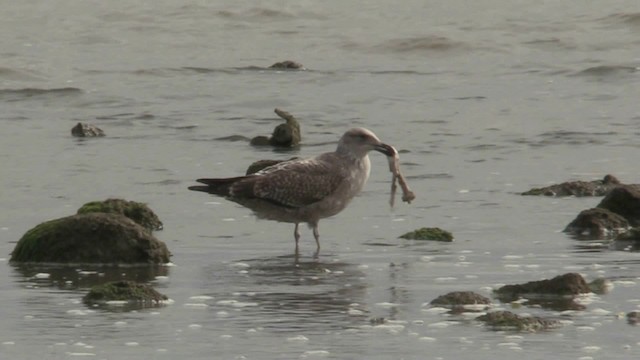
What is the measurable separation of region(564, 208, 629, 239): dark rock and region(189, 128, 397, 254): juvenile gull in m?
2.03

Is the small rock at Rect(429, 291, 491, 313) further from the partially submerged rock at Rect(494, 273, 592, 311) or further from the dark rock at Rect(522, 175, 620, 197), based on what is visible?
the dark rock at Rect(522, 175, 620, 197)

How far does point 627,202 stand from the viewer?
646 inches


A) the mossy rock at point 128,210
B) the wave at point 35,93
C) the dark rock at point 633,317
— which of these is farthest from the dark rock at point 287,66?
the dark rock at point 633,317

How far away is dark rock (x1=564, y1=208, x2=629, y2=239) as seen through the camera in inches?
627

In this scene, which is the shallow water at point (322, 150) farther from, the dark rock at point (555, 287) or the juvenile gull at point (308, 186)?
the juvenile gull at point (308, 186)

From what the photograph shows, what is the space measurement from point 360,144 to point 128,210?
2505 millimetres

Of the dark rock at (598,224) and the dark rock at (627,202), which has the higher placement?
the dark rock at (627,202)

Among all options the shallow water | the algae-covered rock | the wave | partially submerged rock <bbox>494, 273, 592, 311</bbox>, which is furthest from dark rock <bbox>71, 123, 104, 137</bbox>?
the algae-covered rock

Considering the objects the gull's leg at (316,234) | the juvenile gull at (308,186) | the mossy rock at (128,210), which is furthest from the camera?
the juvenile gull at (308,186)

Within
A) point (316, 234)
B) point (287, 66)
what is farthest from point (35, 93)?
point (316, 234)

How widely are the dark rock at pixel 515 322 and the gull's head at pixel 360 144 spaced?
4944mm

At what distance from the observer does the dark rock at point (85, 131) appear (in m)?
24.5

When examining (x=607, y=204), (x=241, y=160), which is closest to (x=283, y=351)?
(x=607, y=204)

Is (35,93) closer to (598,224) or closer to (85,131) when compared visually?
(85,131)
